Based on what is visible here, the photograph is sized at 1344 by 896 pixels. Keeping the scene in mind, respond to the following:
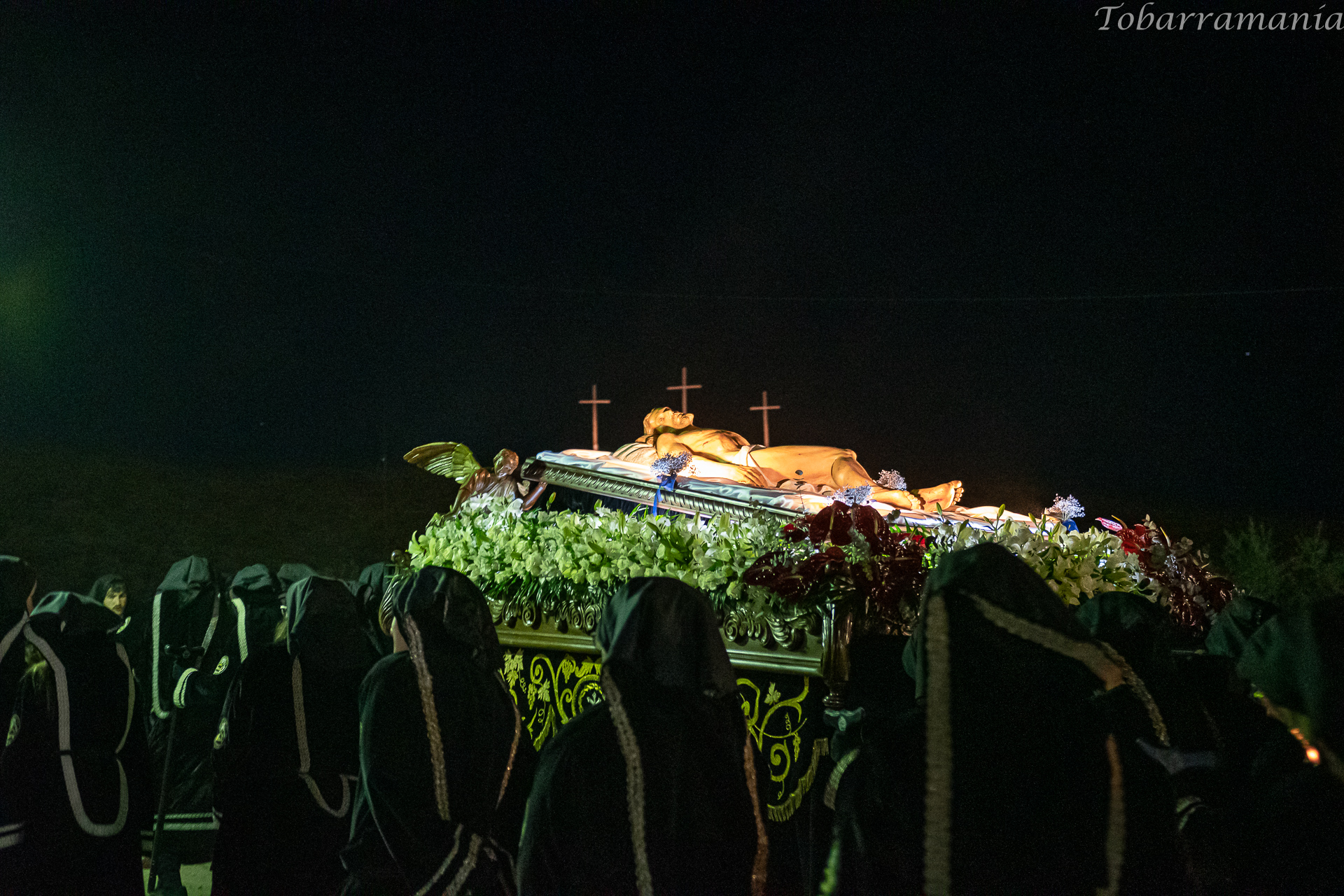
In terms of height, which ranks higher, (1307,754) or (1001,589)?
(1001,589)

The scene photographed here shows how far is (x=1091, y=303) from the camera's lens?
1084 cm

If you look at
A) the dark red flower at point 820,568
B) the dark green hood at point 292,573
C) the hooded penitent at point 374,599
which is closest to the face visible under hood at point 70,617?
the hooded penitent at point 374,599

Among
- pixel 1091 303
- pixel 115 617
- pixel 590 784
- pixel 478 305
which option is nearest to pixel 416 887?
pixel 590 784

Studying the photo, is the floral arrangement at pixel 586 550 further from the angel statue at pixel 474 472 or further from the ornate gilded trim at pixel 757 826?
the ornate gilded trim at pixel 757 826

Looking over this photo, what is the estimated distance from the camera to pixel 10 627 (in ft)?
12.3

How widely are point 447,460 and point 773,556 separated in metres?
3.69

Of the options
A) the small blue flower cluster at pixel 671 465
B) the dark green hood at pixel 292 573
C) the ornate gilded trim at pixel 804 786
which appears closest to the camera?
the ornate gilded trim at pixel 804 786

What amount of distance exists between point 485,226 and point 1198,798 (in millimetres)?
9422

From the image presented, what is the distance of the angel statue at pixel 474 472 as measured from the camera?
7266 mm

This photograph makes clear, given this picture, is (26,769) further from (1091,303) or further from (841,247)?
(1091,303)

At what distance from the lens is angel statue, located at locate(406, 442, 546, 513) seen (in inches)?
286

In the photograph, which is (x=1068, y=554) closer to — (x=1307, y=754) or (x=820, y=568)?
(x=820, y=568)

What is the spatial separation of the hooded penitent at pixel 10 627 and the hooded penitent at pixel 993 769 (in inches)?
126

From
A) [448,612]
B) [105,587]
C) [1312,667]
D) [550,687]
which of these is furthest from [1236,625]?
[105,587]
